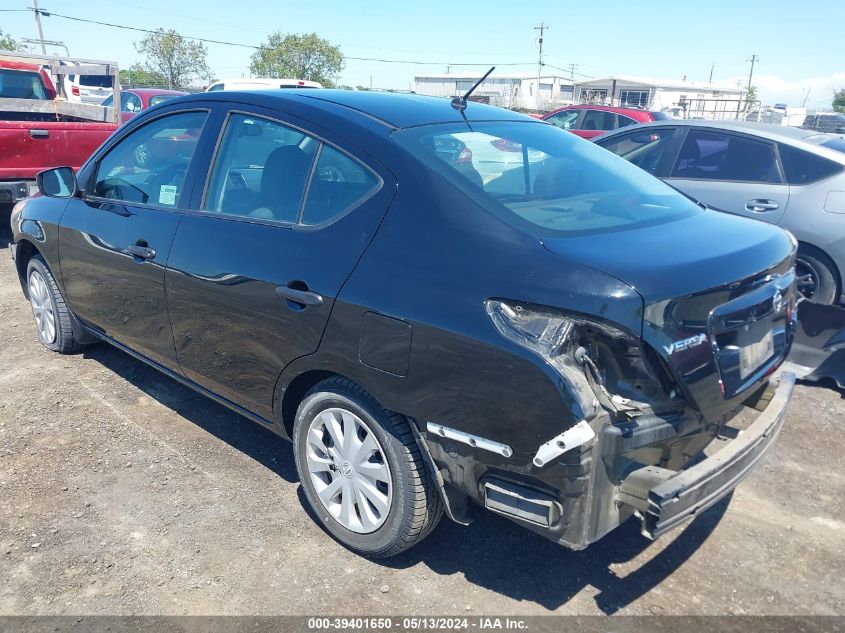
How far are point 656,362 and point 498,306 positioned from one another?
529 millimetres

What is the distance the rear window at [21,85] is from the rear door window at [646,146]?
778 cm

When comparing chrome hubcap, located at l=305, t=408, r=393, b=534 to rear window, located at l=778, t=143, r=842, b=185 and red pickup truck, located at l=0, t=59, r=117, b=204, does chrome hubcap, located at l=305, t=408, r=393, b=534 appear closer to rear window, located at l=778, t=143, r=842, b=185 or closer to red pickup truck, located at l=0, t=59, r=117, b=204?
rear window, located at l=778, t=143, r=842, b=185

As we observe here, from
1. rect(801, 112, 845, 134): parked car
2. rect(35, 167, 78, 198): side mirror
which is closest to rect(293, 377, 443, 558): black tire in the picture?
rect(35, 167, 78, 198): side mirror

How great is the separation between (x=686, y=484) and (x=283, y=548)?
170 centimetres

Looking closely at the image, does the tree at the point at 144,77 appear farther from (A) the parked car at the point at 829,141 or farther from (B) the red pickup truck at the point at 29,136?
(A) the parked car at the point at 829,141

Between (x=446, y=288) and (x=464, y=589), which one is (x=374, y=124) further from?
(x=464, y=589)

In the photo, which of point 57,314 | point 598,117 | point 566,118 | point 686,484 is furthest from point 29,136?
point 566,118

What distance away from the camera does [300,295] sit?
2.72m

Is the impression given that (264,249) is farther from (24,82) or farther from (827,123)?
(827,123)

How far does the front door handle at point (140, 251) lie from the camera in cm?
348

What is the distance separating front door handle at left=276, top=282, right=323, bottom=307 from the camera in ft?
8.79

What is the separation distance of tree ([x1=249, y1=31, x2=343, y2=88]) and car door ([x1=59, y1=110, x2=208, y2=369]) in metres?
53.6

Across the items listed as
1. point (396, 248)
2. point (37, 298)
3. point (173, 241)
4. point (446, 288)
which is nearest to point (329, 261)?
point (396, 248)

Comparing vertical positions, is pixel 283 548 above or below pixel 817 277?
below
